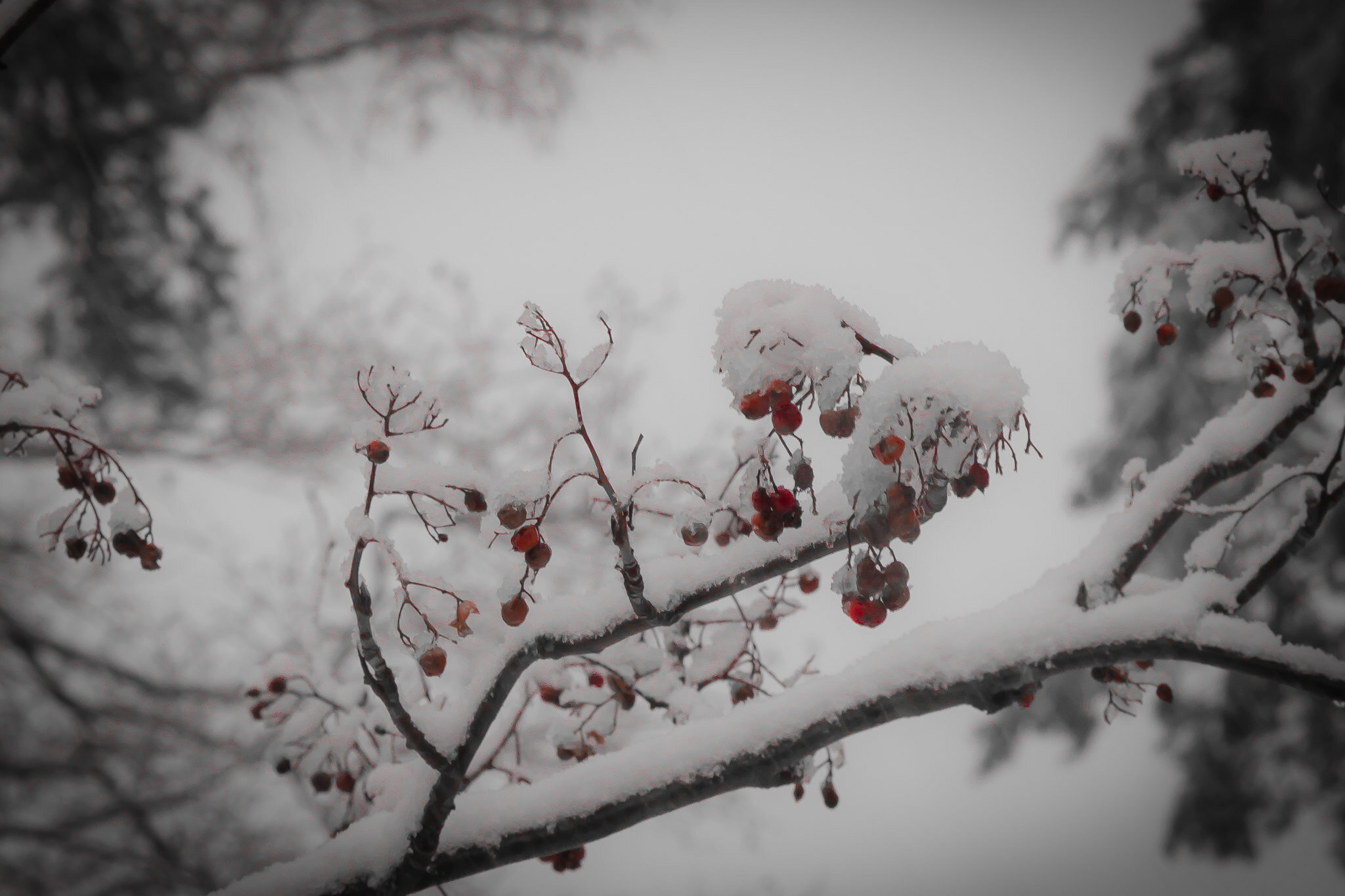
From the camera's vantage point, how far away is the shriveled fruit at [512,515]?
124cm

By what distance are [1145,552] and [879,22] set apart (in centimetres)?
7118

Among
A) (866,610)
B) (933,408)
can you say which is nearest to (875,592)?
(866,610)

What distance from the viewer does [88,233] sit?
193 inches

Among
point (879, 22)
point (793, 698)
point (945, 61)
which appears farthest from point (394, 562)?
point (879, 22)

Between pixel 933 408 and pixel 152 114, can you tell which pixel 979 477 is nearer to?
pixel 933 408

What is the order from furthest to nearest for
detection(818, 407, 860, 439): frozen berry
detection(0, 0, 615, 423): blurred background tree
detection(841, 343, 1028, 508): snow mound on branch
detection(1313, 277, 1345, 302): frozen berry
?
1. detection(0, 0, 615, 423): blurred background tree
2. detection(1313, 277, 1345, 302): frozen berry
3. detection(818, 407, 860, 439): frozen berry
4. detection(841, 343, 1028, 508): snow mound on branch

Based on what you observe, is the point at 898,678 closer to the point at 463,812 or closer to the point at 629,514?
the point at 629,514

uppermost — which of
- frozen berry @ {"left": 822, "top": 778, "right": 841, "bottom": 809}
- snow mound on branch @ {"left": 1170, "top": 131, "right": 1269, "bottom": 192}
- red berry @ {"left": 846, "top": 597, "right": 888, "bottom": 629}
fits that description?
snow mound on branch @ {"left": 1170, "top": 131, "right": 1269, "bottom": 192}

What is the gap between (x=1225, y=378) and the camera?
5508 mm

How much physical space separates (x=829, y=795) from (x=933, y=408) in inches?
49.3

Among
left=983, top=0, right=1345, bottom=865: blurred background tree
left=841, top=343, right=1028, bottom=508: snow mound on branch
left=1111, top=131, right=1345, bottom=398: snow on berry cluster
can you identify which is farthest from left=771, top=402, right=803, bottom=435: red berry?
left=983, top=0, right=1345, bottom=865: blurred background tree

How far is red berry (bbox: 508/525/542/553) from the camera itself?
131 cm

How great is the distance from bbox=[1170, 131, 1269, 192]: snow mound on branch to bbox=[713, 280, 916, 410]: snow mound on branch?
96 cm

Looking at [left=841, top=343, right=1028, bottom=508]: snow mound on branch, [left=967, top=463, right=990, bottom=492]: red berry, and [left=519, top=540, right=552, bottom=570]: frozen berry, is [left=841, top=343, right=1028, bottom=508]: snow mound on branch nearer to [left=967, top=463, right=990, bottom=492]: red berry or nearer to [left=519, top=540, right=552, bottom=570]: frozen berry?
[left=967, top=463, right=990, bottom=492]: red berry
